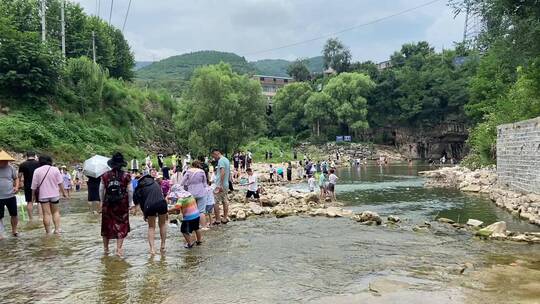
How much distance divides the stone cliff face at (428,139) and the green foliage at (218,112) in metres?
44.3

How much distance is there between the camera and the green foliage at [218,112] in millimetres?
46562

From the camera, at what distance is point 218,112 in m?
47.0

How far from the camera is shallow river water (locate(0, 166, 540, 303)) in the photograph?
6.29m

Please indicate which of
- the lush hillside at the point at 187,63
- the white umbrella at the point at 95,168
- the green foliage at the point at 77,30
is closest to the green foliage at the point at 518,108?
the white umbrella at the point at 95,168

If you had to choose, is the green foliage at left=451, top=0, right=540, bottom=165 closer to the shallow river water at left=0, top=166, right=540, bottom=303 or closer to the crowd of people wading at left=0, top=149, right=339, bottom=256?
the shallow river water at left=0, top=166, right=540, bottom=303

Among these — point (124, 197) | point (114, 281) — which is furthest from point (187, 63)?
point (114, 281)

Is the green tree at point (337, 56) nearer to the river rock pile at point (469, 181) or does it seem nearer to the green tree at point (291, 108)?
the green tree at point (291, 108)

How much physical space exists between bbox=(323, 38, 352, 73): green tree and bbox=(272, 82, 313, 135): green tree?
16.6 m

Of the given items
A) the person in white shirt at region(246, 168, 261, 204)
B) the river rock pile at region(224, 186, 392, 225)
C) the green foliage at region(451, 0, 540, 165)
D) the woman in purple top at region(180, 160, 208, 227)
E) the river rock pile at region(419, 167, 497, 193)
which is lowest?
the river rock pile at region(419, 167, 497, 193)

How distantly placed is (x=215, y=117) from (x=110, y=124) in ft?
33.3

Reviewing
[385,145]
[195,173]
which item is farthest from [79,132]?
[385,145]

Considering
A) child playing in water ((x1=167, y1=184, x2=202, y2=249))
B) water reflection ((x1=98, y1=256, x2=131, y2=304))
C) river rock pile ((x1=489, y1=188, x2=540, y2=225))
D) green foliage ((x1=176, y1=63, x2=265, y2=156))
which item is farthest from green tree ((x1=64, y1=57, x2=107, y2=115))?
water reflection ((x1=98, y1=256, x2=131, y2=304))

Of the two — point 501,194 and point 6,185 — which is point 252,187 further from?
point 501,194

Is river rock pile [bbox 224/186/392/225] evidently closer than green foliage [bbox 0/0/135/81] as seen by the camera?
Yes
